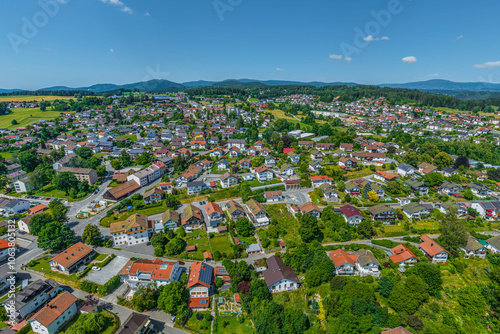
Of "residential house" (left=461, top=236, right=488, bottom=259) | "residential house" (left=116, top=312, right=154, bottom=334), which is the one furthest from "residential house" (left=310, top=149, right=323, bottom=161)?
"residential house" (left=116, top=312, right=154, bottom=334)

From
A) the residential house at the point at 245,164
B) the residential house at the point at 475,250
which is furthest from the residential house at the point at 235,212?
the residential house at the point at 475,250

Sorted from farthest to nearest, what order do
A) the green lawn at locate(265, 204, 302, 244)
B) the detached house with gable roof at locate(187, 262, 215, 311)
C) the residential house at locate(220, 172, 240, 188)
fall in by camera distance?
1. the residential house at locate(220, 172, 240, 188)
2. the green lawn at locate(265, 204, 302, 244)
3. the detached house with gable roof at locate(187, 262, 215, 311)

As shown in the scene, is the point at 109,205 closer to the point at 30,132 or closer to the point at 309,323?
the point at 309,323

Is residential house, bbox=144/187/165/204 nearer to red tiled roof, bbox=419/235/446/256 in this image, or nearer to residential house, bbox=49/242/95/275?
residential house, bbox=49/242/95/275

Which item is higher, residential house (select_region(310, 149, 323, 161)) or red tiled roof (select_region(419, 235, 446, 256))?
residential house (select_region(310, 149, 323, 161))

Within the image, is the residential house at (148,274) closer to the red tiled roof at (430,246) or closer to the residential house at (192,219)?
the residential house at (192,219)

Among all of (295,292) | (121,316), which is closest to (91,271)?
(121,316)

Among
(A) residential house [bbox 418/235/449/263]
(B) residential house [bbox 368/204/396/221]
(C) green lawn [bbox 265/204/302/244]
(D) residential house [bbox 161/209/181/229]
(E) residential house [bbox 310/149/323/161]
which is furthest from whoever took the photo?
(E) residential house [bbox 310/149/323/161]
